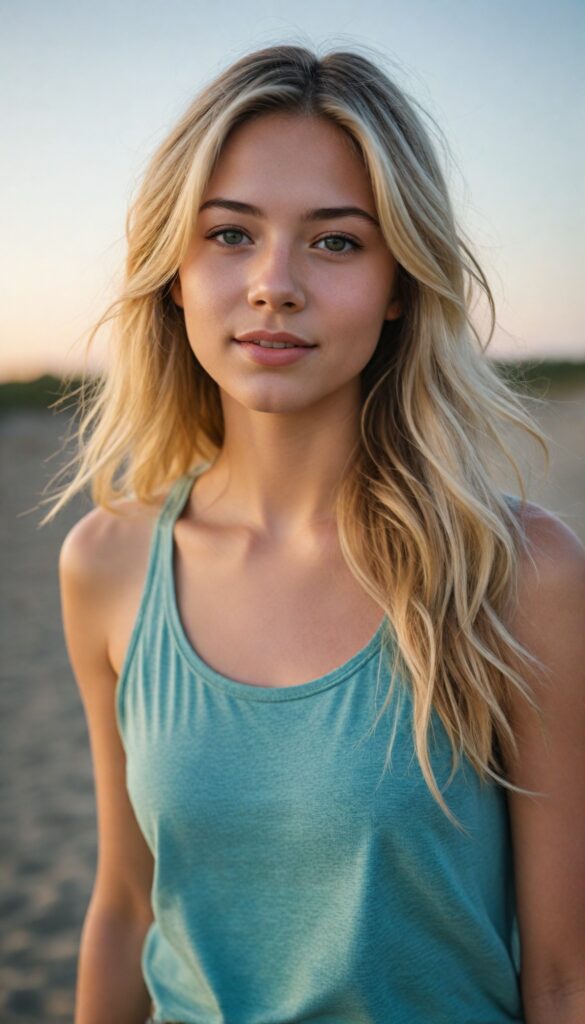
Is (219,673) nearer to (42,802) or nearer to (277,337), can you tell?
(277,337)

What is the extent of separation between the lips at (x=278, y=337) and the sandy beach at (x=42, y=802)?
0.49 metres

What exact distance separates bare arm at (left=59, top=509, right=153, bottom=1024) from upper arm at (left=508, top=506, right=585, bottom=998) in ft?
2.51

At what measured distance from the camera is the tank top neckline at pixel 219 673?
177 centimetres

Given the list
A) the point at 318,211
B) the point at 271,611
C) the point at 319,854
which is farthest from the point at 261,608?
the point at 318,211

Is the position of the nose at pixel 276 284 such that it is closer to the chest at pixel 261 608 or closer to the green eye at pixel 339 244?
the green eye at pixel 339 244

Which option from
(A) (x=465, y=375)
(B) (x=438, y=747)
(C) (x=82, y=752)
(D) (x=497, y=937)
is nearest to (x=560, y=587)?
(B) (x=438, y=747)

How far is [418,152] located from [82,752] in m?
4.87

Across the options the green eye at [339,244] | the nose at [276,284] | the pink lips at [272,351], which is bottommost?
the pink lips at [272,351]

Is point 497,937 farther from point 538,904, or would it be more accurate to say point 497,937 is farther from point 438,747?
point 438,747

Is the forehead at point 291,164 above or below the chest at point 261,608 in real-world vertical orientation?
above

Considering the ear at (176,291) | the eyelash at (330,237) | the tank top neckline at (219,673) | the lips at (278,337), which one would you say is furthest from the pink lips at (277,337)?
the tank top neckline at (219,673)

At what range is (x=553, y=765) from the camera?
1.74 metres

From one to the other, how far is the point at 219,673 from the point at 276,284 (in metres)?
0.66

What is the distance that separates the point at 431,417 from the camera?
1.95 metres
